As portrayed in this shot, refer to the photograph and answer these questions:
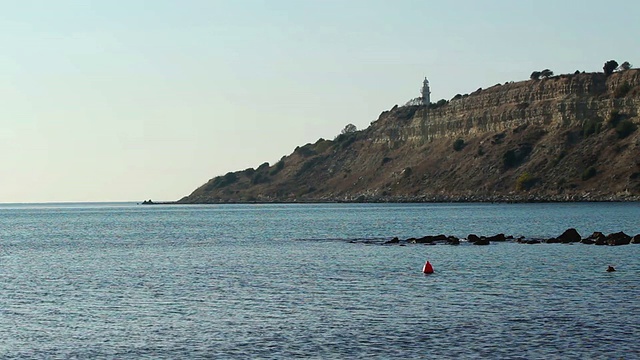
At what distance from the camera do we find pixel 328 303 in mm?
44031

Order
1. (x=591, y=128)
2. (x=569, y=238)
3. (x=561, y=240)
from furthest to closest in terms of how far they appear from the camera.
Answer: (x=591, y=128) → (x=561, y=240) → (x=569, y=238)

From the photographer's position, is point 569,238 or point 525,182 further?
point 525,182

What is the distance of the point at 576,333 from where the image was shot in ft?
114

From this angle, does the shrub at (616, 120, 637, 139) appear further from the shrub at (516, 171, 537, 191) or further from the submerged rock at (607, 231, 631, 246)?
the submerged rock at (607, 231, 631, 246)

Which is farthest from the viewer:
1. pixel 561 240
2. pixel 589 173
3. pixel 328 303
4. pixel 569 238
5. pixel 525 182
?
pixel 525 182

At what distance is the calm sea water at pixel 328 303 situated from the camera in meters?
33.2

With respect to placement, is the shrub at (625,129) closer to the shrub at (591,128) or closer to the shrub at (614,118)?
the shrub at (614,118)

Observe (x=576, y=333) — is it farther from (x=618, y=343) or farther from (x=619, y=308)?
(x=619, y=308)

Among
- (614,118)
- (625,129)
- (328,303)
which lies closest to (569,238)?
(328,303)

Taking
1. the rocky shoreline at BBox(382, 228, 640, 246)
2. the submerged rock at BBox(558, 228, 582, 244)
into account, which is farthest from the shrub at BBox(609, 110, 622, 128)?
the submerged rock at BBox(558, 228, 582, 244)

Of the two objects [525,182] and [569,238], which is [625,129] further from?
[569,238]

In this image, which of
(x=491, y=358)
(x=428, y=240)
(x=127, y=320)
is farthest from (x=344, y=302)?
(x=428, y=240)

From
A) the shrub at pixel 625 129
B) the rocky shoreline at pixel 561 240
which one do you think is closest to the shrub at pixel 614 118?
the shrub at pixel 625 129

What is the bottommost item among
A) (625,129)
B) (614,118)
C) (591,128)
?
(625,129)
